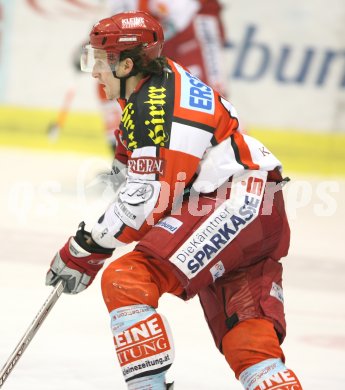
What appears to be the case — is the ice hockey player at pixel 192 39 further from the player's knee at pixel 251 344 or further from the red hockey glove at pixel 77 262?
the player's knee at pixel 251 344

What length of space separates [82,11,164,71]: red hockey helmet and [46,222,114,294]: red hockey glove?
→ 52cm

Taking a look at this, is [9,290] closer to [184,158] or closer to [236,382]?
[236,382]

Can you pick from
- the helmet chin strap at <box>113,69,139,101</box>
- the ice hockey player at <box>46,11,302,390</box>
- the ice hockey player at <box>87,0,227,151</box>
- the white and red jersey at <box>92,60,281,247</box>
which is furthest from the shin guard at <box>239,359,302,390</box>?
the ice hockey player at <box>87,0,227,151</box>

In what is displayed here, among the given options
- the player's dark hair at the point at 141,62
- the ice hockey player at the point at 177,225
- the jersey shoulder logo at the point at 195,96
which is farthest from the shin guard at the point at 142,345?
the player's dark hair at the point at 141,62

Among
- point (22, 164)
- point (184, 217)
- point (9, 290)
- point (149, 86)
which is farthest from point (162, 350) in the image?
point (22, 164)

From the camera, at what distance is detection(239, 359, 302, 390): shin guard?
2945 mm

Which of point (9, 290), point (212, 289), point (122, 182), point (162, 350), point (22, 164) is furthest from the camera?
point (22, 164)

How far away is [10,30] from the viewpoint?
315 inches

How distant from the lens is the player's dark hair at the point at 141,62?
3096 millimetres

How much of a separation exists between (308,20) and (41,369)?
4959 mm

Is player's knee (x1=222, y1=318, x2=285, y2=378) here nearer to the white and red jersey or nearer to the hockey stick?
the white and red jersey

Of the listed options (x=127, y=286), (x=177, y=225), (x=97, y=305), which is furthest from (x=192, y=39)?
(x=127, y=286)

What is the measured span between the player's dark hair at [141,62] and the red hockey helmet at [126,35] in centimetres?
1

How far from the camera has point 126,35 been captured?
10.1 ft
